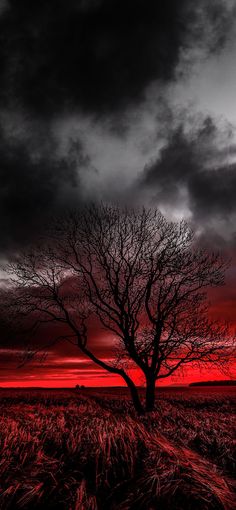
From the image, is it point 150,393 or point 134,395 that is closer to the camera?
point 134,395

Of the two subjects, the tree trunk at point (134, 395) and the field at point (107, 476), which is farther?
the tree trunk at point (134, 395)

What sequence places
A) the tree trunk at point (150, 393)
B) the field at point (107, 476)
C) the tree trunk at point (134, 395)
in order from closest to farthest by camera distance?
the field at point (107, 476) < the tree trunk at point (134, 395) < the tree trunk at point (150, 393)

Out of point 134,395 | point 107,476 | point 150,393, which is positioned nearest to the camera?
point 107,476

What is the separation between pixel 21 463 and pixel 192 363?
45.4 feet

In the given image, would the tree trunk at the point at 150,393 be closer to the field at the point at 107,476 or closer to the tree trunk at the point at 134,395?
the tree trunk at the point at 134,395

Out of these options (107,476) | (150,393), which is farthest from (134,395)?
(107,476)

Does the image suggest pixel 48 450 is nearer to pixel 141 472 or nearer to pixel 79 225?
pixel 141 472

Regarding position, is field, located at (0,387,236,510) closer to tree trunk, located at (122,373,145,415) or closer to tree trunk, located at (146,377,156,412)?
tree trunk, located at (122,373,145,415)

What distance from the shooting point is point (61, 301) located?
648 inches

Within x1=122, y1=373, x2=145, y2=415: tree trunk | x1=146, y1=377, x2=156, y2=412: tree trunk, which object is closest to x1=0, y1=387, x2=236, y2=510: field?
x1=122, y1=373, x2=145, y2=415: tree trunk

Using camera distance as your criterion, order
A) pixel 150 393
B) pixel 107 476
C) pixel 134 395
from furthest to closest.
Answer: pixel 150 393, pixel 134 395, pixel 107 476

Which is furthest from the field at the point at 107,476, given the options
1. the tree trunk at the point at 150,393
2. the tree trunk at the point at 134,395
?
the tree trunk at the point at 150,393

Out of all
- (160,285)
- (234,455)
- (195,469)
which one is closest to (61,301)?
(160,285)

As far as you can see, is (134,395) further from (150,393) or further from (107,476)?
(107,476)
